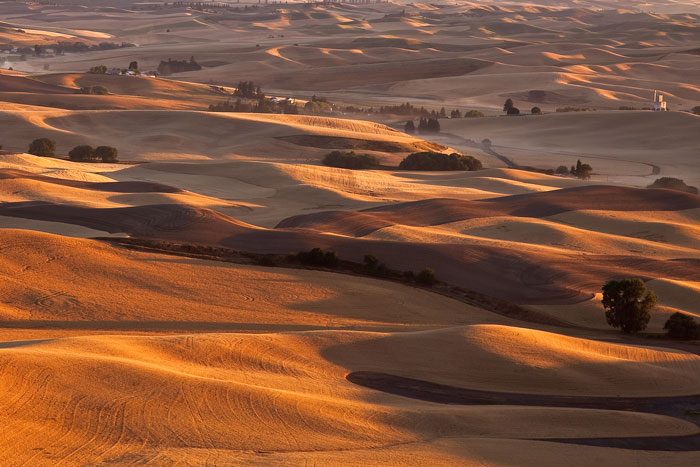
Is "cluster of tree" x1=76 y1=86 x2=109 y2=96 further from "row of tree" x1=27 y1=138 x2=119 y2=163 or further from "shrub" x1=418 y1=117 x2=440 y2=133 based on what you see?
"row of tree" x1=27 y1=138 x2=119 y2=163

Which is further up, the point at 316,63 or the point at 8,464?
the point at 316,63

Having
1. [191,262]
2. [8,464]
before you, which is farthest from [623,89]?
[8,464]

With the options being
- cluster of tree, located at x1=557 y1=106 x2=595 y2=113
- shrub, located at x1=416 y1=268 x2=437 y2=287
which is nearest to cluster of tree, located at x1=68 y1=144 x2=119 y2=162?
shrub, located at x1=416 y1=268 x2=437 y2=287

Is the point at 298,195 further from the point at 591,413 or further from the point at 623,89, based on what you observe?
the point at 623,89

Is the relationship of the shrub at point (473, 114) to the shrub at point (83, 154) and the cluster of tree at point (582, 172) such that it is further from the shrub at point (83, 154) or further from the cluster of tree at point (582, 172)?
the shrub at point (83, 154)

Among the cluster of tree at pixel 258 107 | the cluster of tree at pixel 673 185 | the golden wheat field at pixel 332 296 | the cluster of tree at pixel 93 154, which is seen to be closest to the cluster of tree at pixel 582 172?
the golden wheat field at pixel 332 296
